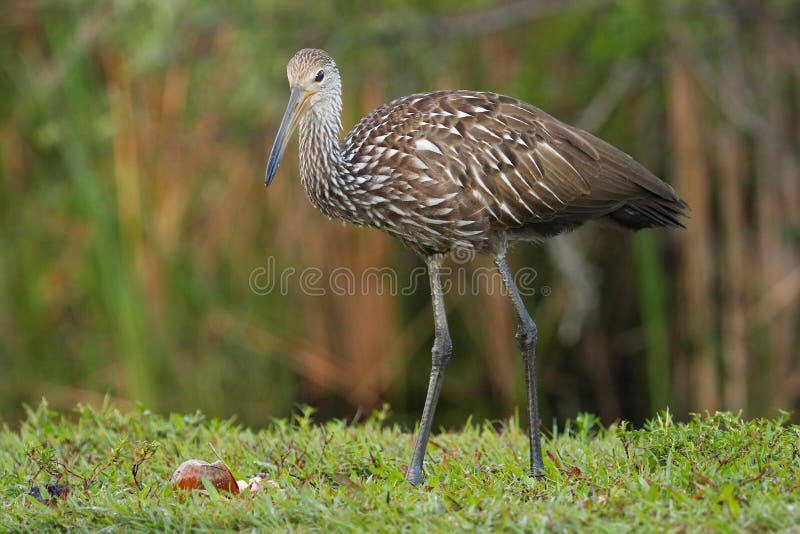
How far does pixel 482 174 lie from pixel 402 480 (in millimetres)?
1470

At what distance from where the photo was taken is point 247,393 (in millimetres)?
9156

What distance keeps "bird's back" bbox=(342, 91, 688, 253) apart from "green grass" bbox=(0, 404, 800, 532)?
1.02 meters

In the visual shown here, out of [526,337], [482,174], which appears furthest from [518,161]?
[526,337]

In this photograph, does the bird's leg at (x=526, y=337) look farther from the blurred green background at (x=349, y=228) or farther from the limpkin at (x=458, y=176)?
the blurred green background at (x=349, y=228)

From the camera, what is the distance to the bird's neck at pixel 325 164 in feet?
17.7

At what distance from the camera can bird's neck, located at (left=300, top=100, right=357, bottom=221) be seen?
540cm

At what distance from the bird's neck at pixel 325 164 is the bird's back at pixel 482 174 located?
0.24 feet

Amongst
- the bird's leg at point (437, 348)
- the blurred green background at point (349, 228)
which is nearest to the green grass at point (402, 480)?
the bird's leg at point (437, 348)

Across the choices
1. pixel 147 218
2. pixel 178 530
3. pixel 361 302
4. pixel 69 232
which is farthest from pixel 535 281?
pixel 178 530

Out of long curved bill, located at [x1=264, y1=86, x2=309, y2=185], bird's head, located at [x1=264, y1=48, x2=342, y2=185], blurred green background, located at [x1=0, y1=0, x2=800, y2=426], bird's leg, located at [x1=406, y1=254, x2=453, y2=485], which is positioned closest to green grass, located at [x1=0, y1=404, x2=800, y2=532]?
bird's leg, located at [x1=406, y1=254, x2=453, y2=485]

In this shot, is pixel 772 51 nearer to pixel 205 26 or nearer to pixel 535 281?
pixel 535 281

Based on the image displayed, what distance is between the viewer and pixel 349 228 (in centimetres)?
891

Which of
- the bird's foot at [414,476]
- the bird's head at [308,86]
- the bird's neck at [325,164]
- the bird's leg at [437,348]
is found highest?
the bird's head at [308,86]

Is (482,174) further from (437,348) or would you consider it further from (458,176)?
(437,348)
